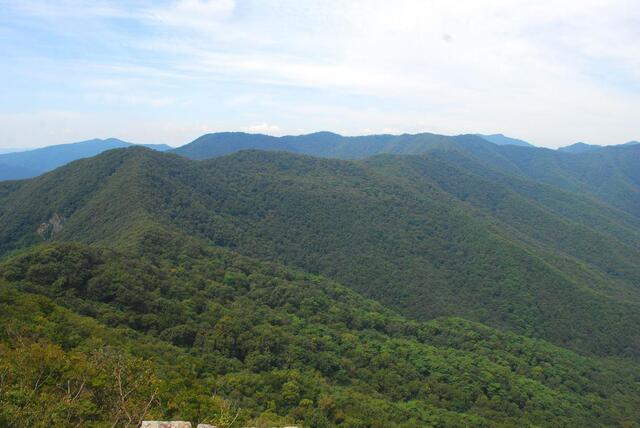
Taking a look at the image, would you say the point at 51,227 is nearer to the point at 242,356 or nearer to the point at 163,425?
the point at 242,356

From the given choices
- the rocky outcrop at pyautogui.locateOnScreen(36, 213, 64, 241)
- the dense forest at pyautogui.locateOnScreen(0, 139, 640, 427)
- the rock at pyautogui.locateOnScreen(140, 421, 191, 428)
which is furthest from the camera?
the rocky outcrop at pyautogui.locateOnScreen(36, 213, 64, 241)

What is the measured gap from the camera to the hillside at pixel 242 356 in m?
17.0

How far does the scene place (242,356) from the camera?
1405 inches

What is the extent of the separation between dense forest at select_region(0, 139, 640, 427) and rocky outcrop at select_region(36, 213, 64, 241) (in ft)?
1.51

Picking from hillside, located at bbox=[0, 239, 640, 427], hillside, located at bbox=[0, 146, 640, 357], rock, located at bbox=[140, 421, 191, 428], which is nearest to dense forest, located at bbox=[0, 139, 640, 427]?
hillside, located at bbox=[0, 239, 640, 427]

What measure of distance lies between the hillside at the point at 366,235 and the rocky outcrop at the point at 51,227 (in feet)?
0.81

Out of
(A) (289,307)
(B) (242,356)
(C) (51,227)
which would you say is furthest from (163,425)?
(C) (51,227)

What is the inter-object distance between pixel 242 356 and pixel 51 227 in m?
57.0

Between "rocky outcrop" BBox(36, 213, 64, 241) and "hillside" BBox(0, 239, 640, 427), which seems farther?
"rocky outcrop" BBox(36, 213, 64, 241)

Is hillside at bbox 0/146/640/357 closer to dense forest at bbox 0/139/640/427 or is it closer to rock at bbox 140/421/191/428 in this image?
dense forest at bbox 0/139/640/427

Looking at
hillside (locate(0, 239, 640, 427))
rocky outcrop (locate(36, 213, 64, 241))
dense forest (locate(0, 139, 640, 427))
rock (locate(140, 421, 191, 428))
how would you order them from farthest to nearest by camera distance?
rocky outcrop (locate(36, 213, 64, 241)), dense forest (locate(0, 139, 640, 427)), hillside (locate(0, 239, 640, 427)), rock (locate(140, 421, 191, 428))

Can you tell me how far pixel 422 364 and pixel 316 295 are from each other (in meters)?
16.3

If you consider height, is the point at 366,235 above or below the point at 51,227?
below

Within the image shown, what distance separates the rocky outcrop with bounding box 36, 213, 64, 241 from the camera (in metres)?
73.1
